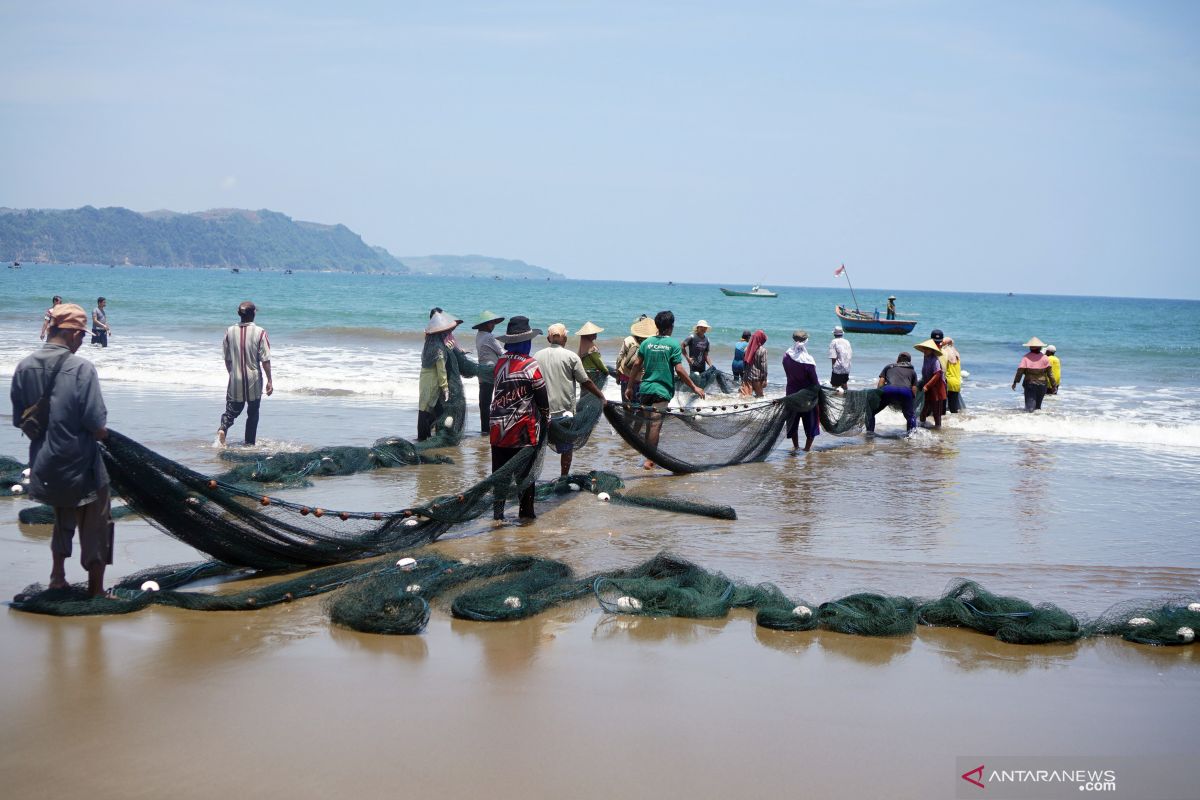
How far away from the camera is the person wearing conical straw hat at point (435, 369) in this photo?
35.1ft

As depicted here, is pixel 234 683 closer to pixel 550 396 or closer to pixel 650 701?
pixel 650 701

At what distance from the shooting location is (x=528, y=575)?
5855mm

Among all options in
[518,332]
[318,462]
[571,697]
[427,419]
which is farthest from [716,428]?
[571,697]

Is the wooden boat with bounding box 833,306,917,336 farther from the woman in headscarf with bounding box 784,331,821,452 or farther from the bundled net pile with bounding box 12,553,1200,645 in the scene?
the bundled net pile with bounding box 12,553,1200,645

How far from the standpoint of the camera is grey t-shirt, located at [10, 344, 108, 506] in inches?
194

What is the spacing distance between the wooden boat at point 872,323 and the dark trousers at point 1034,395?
2257cm

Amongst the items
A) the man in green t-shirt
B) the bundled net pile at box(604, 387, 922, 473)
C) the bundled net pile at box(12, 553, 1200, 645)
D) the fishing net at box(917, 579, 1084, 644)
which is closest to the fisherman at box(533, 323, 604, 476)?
the bundled net pile at box(604, 387, 922, 473)

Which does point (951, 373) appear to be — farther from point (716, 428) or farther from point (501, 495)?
point (501, 495)

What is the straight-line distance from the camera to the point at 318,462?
9461mm

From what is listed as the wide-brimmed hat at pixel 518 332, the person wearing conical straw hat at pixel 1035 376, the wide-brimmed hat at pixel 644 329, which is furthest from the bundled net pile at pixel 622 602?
the person wearing conical straw hat at pixel 1035 376

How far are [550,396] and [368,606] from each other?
3.86m

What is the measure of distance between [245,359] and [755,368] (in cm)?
876

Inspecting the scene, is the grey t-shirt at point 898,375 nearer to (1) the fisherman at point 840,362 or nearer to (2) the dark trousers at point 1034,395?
(1) the fisherman at point 840,362

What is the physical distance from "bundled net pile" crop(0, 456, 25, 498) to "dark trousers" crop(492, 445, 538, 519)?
3.88m
